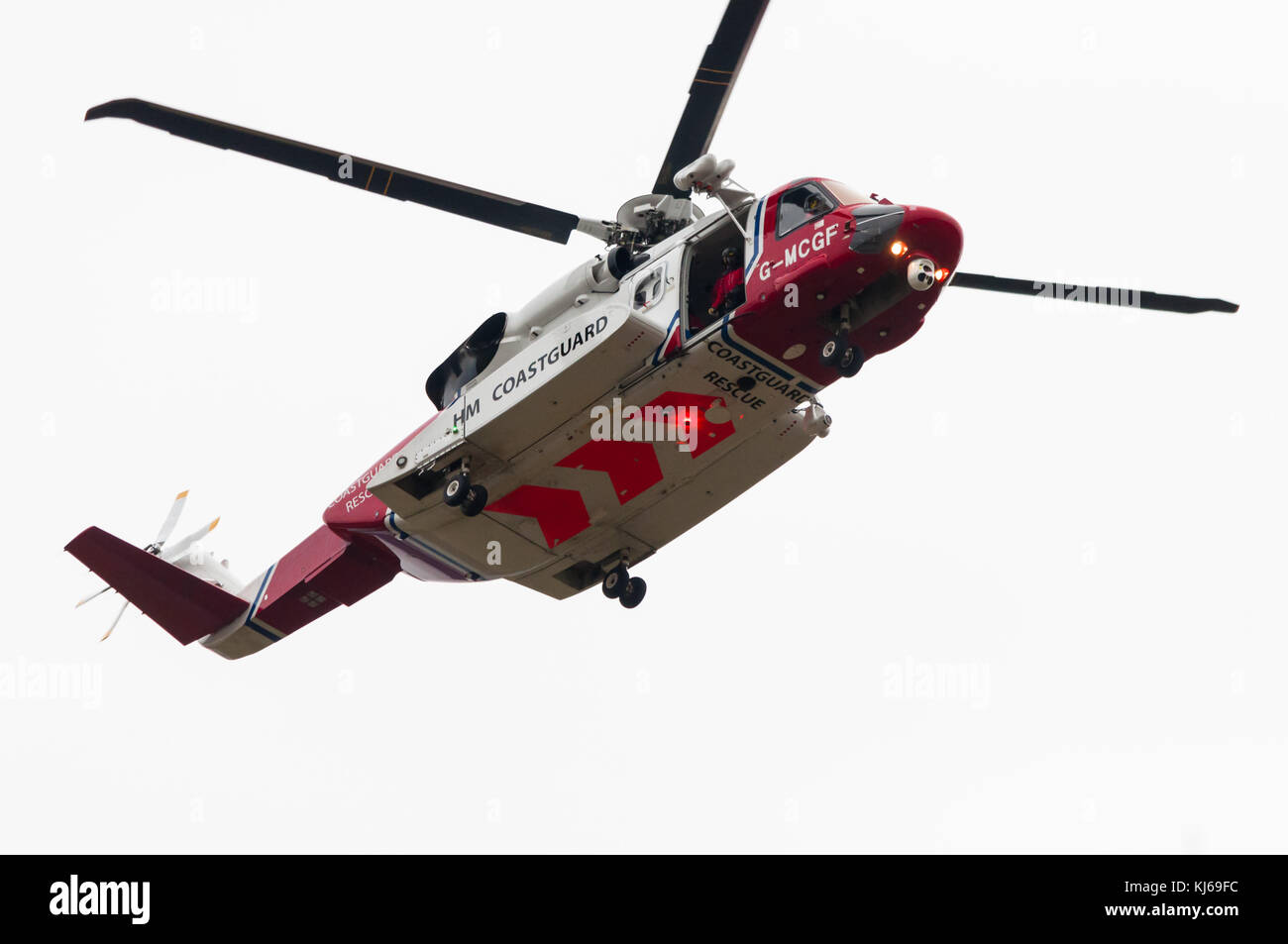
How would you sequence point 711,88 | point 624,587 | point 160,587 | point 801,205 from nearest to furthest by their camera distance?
point 801,205 < point 711,88 < point 624,587 < point 160,587

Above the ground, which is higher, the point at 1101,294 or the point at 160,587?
the point at 1101,294

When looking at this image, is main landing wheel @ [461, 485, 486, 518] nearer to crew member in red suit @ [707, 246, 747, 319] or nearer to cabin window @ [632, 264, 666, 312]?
cabin window @ [632, 264, 666, 312]

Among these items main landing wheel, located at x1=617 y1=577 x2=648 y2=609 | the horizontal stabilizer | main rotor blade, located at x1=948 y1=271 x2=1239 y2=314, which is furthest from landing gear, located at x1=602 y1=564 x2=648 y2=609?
the horizontal stabilizer

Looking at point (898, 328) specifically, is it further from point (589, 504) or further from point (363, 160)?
point (363, 160)

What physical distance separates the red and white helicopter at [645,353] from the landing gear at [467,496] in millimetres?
23

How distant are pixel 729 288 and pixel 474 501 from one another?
397cm

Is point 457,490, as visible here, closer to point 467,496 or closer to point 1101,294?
point 467,496

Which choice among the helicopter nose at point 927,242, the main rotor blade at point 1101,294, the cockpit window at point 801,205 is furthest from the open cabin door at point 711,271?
the main rotor blade at point 1101,294

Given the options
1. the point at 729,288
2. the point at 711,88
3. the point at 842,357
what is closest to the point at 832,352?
the point at 842,357

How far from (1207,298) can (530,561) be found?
864 centimetres

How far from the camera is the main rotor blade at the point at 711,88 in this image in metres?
17.6

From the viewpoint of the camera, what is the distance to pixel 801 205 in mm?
17312

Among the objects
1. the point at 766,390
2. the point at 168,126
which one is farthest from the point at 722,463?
the point at 168,126

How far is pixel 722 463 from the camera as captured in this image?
19.5 meters
